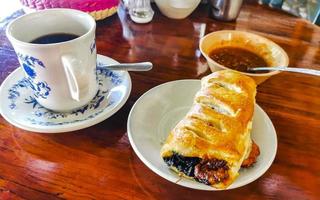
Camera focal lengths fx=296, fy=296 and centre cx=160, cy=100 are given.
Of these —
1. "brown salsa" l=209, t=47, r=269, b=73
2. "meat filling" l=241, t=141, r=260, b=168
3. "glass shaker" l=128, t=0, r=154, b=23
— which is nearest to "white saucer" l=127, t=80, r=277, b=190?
"meat filling" l=241, t=141, r=260, b=168

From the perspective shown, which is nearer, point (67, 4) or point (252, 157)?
point (252, 157)

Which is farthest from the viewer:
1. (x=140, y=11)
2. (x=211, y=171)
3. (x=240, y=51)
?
(x=140, y=11)

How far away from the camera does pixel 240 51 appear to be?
0.80m

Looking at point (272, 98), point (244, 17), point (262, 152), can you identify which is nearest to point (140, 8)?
point (244, 17)

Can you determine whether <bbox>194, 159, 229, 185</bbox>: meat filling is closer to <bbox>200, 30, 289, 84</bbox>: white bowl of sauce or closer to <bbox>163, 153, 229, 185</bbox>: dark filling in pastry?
<bbox>163, 153, 229, 185</bbox>: dark filling in pastry

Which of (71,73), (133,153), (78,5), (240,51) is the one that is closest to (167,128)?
(133,153)

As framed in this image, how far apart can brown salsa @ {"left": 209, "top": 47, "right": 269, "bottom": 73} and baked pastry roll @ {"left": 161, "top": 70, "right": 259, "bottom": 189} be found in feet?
0.64

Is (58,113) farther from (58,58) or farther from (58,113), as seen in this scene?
(58,58)

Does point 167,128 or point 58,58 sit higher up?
point 58,58

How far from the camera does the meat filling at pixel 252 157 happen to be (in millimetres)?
498

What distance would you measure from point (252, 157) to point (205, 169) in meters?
0.10

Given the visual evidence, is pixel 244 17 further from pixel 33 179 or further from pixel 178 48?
pixel 33 179

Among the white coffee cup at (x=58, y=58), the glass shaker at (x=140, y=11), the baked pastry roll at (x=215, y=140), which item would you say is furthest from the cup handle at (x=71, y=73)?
the glass shaker at (x=140, y=11)

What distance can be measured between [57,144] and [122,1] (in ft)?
2.26
